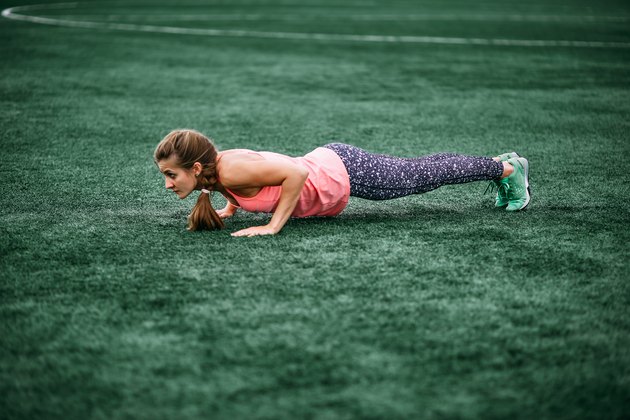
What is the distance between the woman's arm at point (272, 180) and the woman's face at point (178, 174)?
0.12 meters

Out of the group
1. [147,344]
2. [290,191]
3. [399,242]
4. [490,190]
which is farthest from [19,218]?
[490,190]

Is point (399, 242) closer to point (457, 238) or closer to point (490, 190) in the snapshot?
point (457, 238)

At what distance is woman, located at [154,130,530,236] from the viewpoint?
311 centimetres

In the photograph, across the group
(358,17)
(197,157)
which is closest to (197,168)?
(197,157)

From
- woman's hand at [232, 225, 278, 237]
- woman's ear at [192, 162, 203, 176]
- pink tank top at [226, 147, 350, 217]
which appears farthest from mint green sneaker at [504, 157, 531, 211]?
woman's ear at [192, 162, 203, 176]

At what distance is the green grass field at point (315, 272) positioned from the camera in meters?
1.95

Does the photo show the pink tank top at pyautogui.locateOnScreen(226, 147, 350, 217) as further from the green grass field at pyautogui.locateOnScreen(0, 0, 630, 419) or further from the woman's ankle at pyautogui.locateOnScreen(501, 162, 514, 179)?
the woman's ankle at pyautogui.locateOnScreen(501, 162, 514, 179)

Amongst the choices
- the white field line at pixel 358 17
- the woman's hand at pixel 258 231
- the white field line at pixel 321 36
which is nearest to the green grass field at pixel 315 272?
the woman's hand at pixel 258 231

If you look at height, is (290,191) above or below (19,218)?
above

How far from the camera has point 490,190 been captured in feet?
13.0

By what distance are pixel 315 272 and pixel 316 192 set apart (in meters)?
0.66

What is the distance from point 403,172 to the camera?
3445 millimetres

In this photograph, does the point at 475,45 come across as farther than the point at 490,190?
Yes

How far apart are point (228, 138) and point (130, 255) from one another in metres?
2.30
